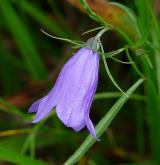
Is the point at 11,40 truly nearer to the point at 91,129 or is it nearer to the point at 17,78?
the point at 17,78

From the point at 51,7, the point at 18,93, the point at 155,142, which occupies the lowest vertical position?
the point at 155,142

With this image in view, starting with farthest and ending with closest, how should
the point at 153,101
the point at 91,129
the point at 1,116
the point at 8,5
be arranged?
1. the point at 1,116
2. the point at 8,5
3. the point at 153,101
4. the point at 91,129

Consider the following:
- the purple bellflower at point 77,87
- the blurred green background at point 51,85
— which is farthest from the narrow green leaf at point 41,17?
the purple bellflower at point 77,87

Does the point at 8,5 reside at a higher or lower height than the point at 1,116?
higher

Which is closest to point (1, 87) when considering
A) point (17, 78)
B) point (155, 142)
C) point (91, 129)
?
point (17, 78)

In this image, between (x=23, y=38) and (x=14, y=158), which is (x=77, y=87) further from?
(x=23, y=38)

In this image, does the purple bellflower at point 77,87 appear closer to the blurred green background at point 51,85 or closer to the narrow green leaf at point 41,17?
the blurred green background at point 51,85
